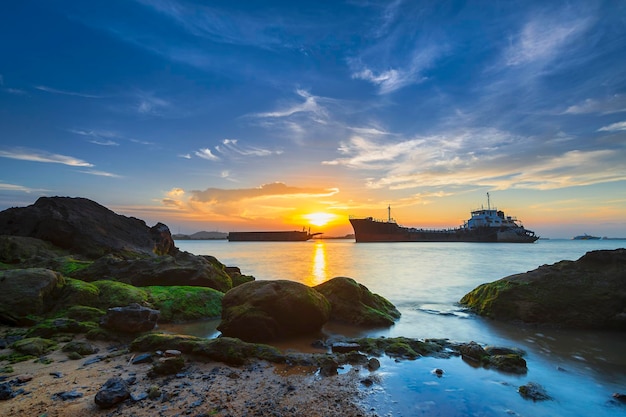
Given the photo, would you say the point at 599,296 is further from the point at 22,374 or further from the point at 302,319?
the point at 22,374

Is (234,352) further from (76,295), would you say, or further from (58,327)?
(76,295)

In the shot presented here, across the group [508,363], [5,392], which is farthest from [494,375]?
[5,392]

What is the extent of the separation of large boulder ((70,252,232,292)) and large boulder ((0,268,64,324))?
3732mm

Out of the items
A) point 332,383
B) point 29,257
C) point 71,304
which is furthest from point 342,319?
point 29,257

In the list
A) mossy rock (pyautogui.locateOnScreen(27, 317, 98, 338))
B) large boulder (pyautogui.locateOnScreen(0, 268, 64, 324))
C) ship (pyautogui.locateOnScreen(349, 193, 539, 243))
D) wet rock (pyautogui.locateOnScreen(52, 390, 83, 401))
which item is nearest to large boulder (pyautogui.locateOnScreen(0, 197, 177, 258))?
large boulder (pyautogui.locateOnScreen(0, 268, 64, 324))

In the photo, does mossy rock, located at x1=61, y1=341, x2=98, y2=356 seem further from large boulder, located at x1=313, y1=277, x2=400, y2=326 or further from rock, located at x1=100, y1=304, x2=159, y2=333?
large boulder, located at x1=313, y1=277, x2=400, y2=326

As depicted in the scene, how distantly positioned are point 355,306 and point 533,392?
7223 mm

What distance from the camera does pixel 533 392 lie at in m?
6.74

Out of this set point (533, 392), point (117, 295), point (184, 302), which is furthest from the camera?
point (184, 302)

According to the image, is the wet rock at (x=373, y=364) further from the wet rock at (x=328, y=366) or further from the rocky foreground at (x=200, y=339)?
the wet rock at (x=328, y=366)

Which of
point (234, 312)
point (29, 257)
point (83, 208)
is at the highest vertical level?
Answer: point (83, 208)

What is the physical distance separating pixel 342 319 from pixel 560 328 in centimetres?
779

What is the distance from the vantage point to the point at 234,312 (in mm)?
10500

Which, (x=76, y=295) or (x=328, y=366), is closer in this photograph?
(x=328, y=366)
